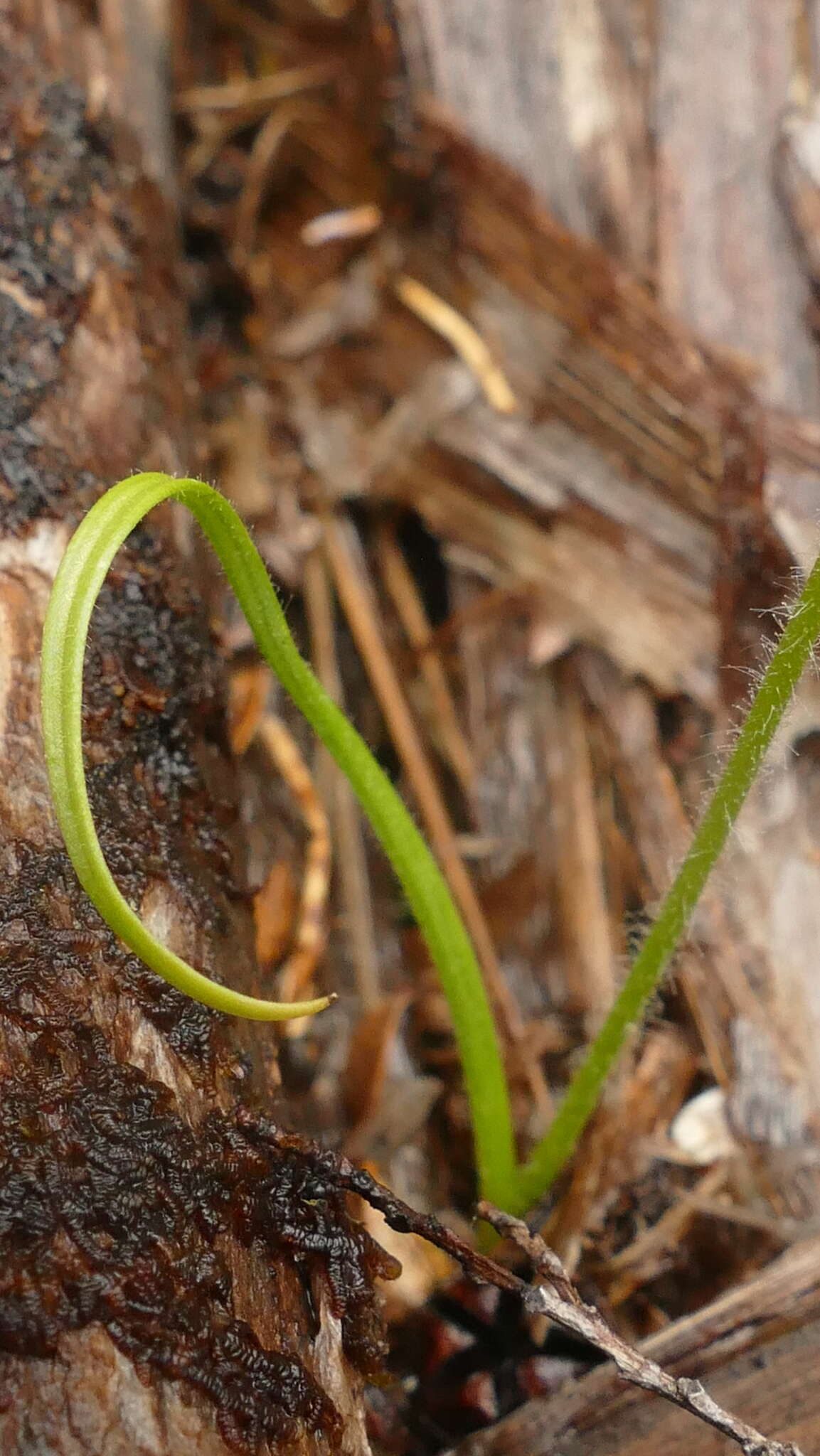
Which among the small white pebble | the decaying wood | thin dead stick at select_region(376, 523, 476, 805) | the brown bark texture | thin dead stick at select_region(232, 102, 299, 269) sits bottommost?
the small white pebble

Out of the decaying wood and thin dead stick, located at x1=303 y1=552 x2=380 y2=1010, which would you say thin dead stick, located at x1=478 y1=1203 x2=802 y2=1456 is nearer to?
the decaying wood

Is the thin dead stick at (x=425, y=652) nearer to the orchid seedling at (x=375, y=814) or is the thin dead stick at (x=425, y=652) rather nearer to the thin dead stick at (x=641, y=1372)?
the orchid seedling at (x=375, y=814)

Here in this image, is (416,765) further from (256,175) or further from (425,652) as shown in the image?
(256,175)

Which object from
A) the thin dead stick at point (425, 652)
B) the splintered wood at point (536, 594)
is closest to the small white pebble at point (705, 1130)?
the splintered wood at point (536, 594)

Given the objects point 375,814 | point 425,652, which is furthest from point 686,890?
point 425,652

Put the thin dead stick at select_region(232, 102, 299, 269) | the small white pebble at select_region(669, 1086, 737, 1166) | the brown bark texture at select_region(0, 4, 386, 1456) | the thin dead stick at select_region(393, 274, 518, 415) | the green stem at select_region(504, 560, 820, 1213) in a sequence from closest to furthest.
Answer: the brown bark texture at select_region(0, 4, 386, 1456) → the green stem at select_region(504, 560, 820, 1213) → the small white pebble at select_region(669, 1086, 737, 1166) → the thin dead stick at select_region(393, 274, 518, 415) → the thin dead stick at select_region(232, 102, 299, 269)

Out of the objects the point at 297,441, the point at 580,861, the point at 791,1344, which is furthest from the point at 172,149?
the point at 791,1344

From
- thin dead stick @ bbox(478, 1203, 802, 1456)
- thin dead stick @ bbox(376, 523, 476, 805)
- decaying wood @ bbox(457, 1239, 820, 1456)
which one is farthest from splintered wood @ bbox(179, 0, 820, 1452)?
thin dead stick @ bbox(478, 1203, 802, 1456)
